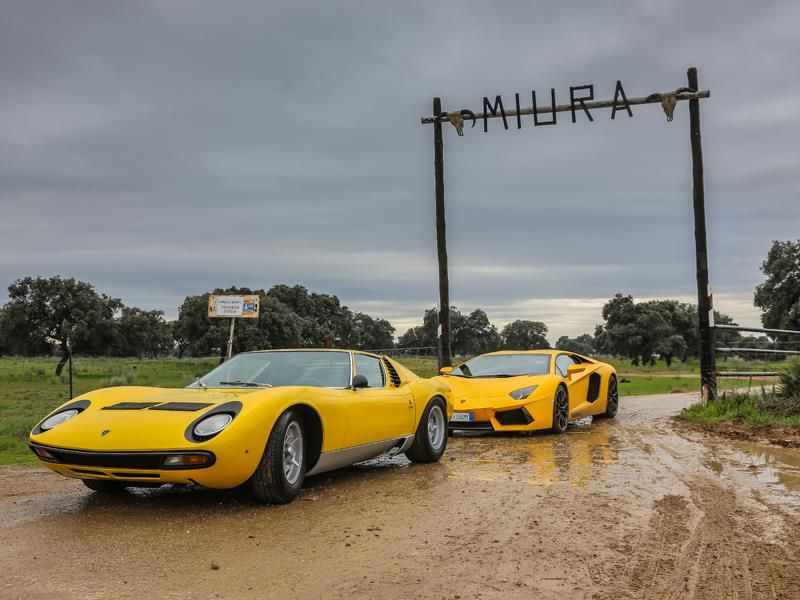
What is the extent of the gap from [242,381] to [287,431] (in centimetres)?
113

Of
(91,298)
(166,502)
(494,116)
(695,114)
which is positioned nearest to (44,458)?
(166,502)

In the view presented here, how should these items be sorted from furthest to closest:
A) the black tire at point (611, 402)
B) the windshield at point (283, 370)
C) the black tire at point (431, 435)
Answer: the black tire at point (611, 402) → the black tire at point (431, 435) → the windshield at point (283, 370)

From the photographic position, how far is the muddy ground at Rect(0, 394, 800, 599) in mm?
3971

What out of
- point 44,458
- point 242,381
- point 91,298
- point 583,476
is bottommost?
point 583,476

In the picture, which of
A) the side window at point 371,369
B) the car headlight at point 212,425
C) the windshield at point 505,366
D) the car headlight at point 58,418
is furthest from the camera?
the windshield at point 505,366

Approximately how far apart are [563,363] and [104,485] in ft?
25.8

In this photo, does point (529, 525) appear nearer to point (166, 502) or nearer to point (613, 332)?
point (166, 502)

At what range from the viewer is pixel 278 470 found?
582 cm

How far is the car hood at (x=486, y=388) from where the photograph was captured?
10.9m

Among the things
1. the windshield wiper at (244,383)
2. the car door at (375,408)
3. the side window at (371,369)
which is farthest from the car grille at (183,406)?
the side window at (371,369)

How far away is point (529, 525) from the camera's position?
529 cm

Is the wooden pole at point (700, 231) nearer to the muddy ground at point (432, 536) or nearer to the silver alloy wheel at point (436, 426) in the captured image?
the muddy ground at point (432, 536)

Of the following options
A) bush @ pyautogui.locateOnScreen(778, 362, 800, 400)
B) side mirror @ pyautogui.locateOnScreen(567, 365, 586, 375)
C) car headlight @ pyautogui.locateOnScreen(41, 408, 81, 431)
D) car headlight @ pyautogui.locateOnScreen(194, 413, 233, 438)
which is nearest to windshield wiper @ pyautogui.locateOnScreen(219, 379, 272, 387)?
car headlight @ pyautogui.locateOnScreen(194, 413, 233, 438)

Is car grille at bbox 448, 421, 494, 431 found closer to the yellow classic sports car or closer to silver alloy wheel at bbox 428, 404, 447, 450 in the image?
the yellow classic sports car
